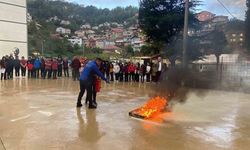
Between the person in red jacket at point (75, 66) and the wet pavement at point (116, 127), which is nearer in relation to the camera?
the wet pavement at point (116, 127)

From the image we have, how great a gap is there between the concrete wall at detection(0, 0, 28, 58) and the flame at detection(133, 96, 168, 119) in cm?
2087

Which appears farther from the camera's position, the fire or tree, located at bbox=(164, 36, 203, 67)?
tree, located at bbox=(164, 36, 203, 67)

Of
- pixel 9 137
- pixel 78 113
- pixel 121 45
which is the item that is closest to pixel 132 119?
pixel 78 113

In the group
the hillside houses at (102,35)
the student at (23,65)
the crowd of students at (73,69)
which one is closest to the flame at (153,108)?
the crowd of students at (73,69)

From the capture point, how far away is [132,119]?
31.4ft

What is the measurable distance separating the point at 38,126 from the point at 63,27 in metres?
75.6

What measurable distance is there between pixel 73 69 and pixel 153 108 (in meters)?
14.4

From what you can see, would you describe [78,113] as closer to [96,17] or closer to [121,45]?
[121,45]

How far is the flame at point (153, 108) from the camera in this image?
9797mm

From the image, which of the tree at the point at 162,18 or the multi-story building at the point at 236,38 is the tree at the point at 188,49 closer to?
the tree at the point at 162,18

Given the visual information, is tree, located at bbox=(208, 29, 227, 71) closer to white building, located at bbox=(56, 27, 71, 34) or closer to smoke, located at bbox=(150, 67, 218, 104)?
smoke, located at bbox=(150, 67, 218, 104)

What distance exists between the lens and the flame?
9.80 m

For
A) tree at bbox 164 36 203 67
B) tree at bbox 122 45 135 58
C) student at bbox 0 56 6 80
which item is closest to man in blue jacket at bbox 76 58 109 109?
tree at bbox 164 36 203 67

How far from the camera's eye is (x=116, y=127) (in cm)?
852
